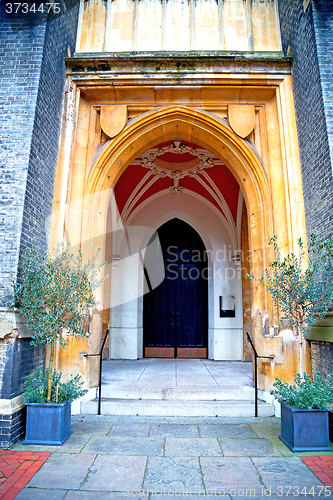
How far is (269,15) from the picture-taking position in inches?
215

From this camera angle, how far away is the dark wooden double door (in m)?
8.49

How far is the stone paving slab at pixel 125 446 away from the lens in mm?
3230

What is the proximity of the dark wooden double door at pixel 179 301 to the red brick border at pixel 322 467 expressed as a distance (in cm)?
535

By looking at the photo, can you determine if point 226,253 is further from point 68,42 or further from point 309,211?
point 68,42

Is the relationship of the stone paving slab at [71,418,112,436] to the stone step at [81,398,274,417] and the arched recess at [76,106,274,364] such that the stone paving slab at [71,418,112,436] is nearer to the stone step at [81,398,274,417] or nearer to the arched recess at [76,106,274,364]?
the stone step at [81,398,274,417]

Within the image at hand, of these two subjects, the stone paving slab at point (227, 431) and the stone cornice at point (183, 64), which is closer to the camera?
the stone paving slab at point (227, 431)

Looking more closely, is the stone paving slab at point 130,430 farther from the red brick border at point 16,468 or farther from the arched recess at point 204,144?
the arched recess at point 204,144

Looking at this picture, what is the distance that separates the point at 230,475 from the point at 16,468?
5.94ft

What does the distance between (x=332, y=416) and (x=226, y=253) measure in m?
5.24

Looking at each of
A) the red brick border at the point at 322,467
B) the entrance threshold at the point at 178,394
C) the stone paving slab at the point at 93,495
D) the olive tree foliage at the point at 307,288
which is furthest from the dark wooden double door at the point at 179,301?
the stone paving slab at the point at 93,495

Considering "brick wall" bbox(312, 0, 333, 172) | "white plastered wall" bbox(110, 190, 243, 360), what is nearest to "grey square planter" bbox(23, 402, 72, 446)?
"brick wall" bbox(312, 0, 333, 172)

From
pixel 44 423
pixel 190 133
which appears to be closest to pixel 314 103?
pixel 190 133

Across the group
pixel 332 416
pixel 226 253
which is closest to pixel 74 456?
pixel 332 416

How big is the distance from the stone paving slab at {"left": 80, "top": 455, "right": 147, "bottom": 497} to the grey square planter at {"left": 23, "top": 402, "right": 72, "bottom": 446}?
569 millimetres
